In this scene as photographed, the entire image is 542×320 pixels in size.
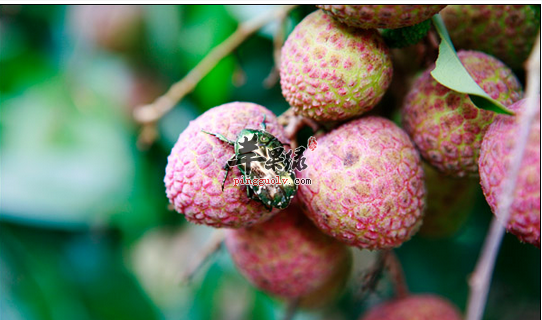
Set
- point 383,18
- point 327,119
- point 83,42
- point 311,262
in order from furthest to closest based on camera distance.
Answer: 1. point 83,42
2. point 311,262
3. point 327,119
4. point 383,18

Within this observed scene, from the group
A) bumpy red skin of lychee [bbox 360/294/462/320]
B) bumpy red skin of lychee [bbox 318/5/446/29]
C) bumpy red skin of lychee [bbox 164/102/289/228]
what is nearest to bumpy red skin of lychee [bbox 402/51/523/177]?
bumpy red skin of lychee [bbox 318/5/446/29]

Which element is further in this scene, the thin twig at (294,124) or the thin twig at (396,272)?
the thin twig at (396,272)

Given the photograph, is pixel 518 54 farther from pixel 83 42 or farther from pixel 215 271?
pixel 83 42

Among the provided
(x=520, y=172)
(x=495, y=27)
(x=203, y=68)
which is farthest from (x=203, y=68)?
(x=520, y=172)

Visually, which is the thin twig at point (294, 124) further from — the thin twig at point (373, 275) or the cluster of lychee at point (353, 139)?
the thin twig at point (373, 275)

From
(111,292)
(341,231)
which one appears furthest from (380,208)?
(111,292)

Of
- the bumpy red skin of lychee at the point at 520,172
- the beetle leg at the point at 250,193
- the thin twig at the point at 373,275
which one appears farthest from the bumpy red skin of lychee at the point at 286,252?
the bumpy red skin of lychee at the point at 520,172
